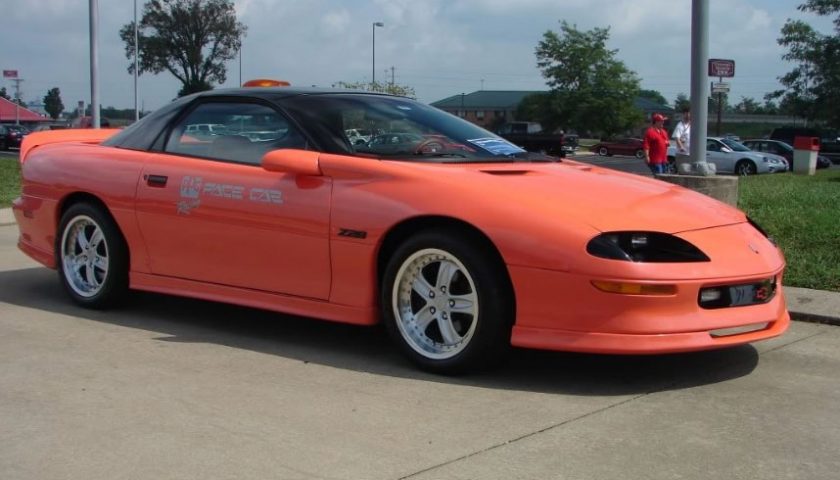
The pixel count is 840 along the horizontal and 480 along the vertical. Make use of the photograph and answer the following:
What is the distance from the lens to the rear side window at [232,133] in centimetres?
502

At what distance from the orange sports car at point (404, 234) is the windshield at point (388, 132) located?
0.01 m

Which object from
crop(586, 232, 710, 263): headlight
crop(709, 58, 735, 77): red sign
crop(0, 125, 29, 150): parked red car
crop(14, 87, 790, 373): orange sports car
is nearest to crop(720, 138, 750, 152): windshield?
crop(709, 58, 735, 77): red sign

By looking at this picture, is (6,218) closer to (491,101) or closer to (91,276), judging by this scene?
(91,276)

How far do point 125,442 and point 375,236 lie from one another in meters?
1.56

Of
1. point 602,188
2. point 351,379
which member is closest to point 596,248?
point 602,188

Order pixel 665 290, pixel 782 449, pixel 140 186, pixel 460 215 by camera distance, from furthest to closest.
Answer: pixel 140 186
pixel 460 215
pixel 665 290
pixel 782 449

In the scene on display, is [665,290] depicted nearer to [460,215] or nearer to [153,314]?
[460,215]

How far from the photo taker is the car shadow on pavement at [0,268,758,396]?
14.1ft

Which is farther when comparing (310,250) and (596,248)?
(310,250)

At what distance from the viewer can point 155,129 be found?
5629 mm

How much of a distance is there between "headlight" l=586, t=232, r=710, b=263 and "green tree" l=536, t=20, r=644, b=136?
2421 inches

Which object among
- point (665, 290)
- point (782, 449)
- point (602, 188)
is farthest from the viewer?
point (602, 188)

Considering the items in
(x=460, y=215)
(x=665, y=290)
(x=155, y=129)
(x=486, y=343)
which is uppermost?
(x=155, y=129)

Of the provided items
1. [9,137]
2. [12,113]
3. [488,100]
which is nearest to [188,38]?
[9,137]
